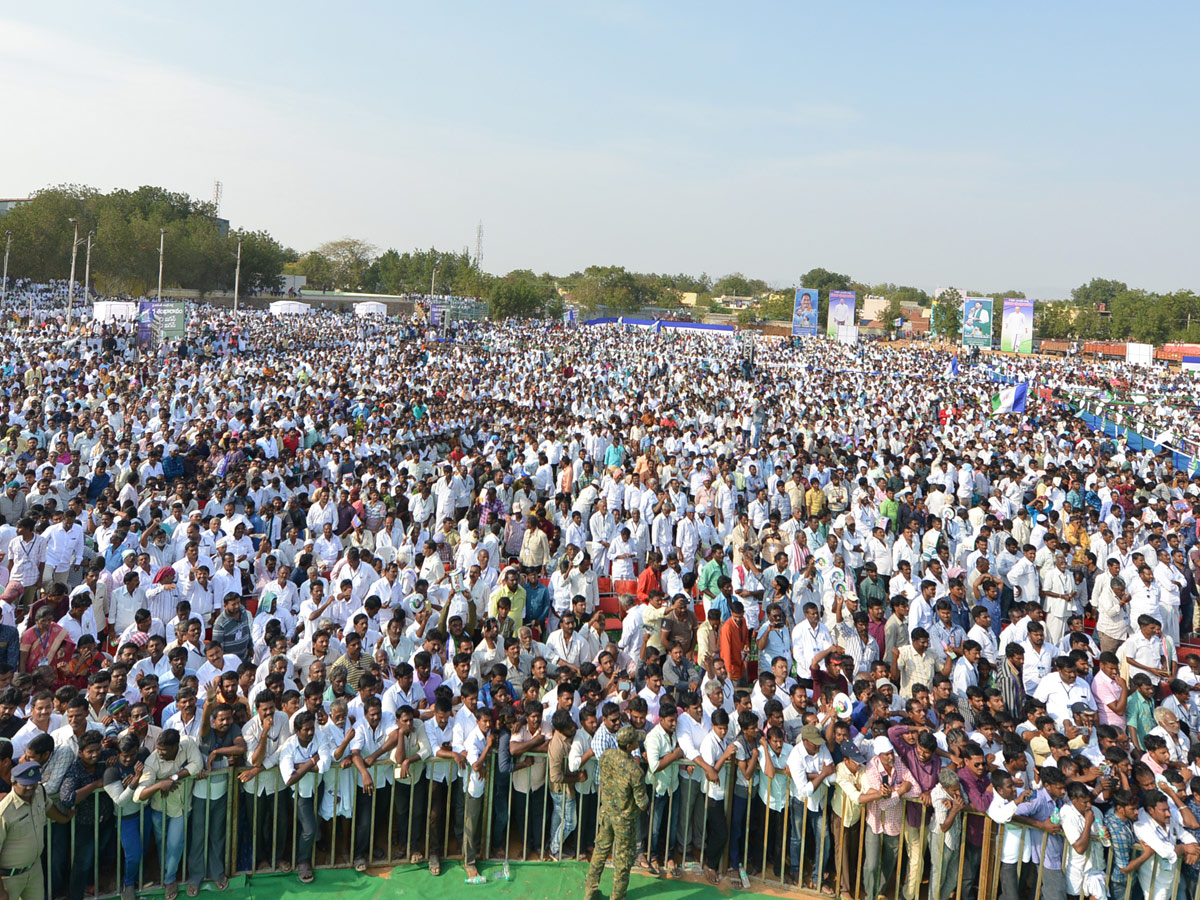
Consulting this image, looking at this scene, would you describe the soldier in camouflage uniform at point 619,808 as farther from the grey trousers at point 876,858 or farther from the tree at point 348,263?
the tree at point 348,263

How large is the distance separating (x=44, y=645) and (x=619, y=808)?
14.8ft

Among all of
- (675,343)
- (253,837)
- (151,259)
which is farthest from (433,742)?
(151,259)

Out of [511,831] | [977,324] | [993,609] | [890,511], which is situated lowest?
[511,831]

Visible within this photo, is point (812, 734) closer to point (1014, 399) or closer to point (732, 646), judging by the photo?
point (732, 646)

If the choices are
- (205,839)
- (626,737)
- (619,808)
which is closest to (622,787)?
(619,808)

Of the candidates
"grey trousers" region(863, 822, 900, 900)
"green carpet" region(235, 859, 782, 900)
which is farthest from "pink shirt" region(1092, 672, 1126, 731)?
"green carpet" region(235, 859, 782, 900)

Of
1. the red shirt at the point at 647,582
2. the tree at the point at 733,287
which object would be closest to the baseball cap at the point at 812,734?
the red shirt at the point at 647,582

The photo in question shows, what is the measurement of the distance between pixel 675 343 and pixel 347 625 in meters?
40.3

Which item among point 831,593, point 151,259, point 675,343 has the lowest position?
point 831,593

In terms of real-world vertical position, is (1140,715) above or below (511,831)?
above

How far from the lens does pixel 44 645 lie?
6461 millimetres

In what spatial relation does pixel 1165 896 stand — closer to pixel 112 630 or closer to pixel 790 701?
pixel 790 701

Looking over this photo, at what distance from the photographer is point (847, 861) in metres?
5.37

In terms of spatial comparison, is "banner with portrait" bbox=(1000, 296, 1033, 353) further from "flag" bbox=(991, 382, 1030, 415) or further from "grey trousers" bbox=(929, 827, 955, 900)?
"grey trousers" bbox=(929, 827, 955, 900)
